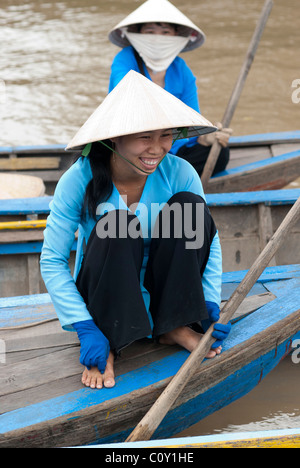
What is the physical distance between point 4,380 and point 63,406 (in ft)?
0.83

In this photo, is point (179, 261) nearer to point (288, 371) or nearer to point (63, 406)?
point (63, 406)

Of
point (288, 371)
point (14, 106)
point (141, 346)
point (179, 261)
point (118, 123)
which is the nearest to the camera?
point (118, 123)

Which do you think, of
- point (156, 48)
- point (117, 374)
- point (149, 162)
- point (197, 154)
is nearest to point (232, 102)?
point (197, 154)

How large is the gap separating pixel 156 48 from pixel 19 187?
1.10 m

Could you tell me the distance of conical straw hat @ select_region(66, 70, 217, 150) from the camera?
1.86 m

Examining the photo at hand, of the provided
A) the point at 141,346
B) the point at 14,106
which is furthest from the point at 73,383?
the point at 14,106

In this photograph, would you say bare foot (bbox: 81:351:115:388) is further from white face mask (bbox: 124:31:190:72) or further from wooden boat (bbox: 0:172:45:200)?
white face mask (bbox: 124:31:190:72)

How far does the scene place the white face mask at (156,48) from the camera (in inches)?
138

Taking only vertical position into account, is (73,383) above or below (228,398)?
above

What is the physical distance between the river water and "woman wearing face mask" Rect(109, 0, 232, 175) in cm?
265

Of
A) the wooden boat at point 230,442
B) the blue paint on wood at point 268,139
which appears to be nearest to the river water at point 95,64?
the blue paint on wood at point 268,139

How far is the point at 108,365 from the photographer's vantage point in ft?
6.66

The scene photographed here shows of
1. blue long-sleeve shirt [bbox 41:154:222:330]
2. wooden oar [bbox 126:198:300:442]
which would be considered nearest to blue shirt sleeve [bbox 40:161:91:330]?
blue long-sleeve shirt [bbox 41:154:222:330]

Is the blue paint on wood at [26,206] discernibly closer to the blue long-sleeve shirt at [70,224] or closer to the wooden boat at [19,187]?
the wooden boat at [19,187]
